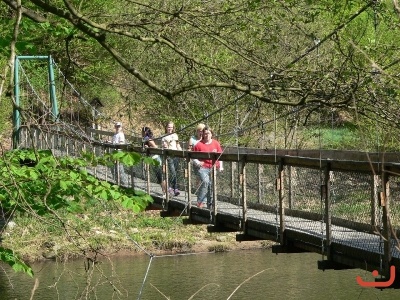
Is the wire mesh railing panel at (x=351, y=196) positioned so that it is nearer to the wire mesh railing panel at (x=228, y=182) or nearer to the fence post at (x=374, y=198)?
the fence post at (x=374, y=198)

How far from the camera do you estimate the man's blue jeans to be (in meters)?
10.4

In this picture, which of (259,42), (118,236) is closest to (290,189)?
(259,42)

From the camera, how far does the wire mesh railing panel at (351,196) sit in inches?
267

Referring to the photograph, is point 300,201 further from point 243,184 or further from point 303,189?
point 243,184

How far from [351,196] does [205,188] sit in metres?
3.39

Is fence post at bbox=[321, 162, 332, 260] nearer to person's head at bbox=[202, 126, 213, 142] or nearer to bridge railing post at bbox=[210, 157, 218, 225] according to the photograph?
bridge railing post at bbox=[210, 157, 218, 225]

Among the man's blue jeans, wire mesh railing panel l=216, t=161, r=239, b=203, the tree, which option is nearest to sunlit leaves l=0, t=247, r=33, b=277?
the tree

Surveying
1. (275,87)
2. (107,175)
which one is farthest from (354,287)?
(275,87)

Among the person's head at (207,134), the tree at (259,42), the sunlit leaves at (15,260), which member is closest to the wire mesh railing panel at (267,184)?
the tree at (259,42)

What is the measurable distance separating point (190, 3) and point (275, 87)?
39.3 inches

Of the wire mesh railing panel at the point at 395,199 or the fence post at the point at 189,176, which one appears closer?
the wire mesh railing panel at the point at 395,199

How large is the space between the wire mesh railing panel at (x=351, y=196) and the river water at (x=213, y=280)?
14.6 ft

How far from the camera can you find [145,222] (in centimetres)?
1931

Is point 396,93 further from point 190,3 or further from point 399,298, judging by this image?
point 399,298
